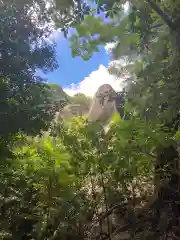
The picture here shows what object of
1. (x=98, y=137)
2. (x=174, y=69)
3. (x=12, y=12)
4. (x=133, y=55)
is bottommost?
(x=174, y=69)

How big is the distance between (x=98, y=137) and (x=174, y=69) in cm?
217

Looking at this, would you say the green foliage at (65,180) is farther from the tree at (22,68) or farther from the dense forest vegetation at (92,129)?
the tree at (22,68)

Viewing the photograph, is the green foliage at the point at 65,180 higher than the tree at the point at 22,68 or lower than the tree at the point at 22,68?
lower

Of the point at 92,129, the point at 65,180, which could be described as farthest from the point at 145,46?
the point at 65,180

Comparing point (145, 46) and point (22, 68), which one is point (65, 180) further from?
point (145, 46)

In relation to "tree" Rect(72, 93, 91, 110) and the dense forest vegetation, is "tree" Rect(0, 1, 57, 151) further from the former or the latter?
"tree" Rect(72, 93, 91, 110)

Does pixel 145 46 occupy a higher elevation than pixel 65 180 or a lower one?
higher

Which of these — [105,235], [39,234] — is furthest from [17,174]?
[105,235]

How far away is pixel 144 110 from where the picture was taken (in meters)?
2.12

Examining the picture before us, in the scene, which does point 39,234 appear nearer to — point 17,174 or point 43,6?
point 17,174

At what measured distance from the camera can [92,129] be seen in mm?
3191

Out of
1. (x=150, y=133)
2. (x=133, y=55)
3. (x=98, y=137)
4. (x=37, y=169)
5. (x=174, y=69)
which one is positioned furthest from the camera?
(x=98, y=137)

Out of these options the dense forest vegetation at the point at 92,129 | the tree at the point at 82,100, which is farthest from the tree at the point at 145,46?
the tree at the point at 82,100

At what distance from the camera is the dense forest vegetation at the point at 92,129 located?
202 centimetres
